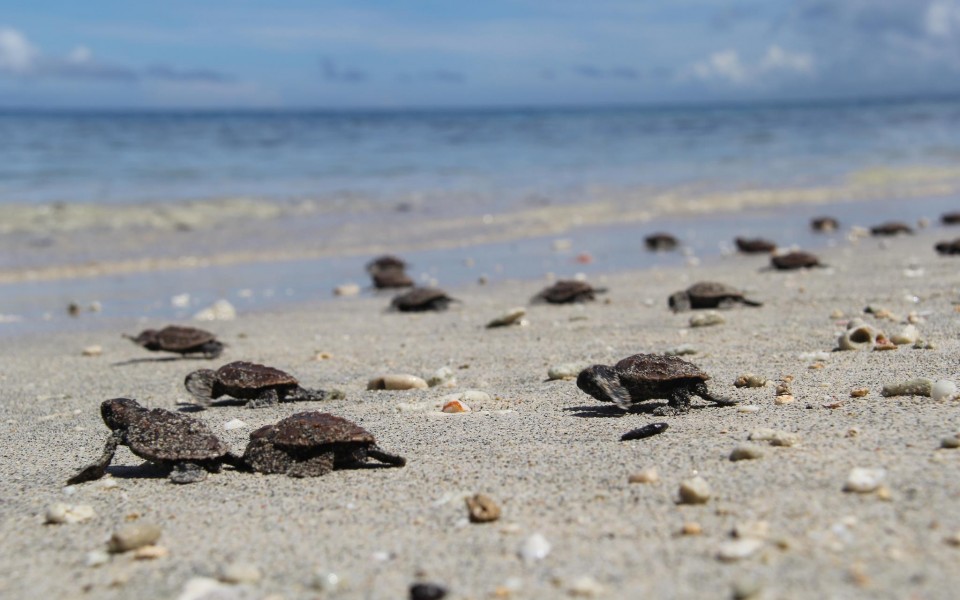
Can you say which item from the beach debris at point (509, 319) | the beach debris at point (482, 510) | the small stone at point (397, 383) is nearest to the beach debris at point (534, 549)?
the beach debris at point (482, 510)

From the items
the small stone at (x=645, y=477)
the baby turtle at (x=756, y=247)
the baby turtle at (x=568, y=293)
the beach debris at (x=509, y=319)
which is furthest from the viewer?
the baby turtle at (x=756, y=247)

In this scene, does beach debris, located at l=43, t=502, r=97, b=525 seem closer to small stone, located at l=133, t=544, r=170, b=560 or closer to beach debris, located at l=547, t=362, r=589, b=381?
small stone, located at l=133, t=544, r=170, b=560

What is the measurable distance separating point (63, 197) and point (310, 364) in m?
14.3

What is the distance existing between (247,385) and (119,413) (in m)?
1.05

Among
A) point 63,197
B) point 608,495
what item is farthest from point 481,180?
point 608,495

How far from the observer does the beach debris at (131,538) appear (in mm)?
3057

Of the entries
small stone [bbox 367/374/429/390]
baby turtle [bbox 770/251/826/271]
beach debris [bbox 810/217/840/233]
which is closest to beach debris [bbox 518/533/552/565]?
small stone [bbox 367/374/429/390]

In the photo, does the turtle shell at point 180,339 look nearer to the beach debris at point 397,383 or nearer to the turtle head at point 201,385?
the turtle head at point 201,385

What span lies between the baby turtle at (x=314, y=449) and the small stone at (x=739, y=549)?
149 centimetres

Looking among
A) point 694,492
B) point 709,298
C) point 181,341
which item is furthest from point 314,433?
point 709,298

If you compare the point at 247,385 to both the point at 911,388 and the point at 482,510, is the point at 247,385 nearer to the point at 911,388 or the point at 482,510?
the point at 482,510

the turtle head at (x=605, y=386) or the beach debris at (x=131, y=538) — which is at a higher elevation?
the turtle head at (x=605, y=386)

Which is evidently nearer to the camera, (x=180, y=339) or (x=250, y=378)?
(x=250, y=378)

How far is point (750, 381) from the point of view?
187 inches
